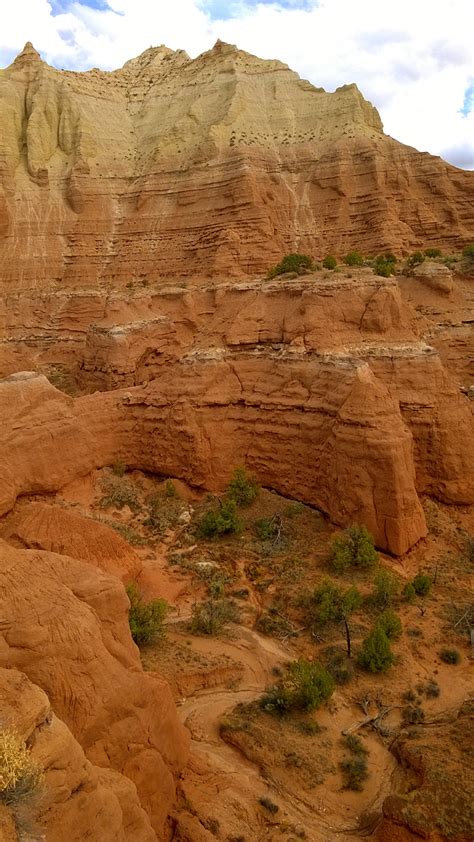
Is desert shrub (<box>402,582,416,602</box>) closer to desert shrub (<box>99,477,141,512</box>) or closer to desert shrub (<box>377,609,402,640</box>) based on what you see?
desert shrub (<box>377,609,402,640</box>)

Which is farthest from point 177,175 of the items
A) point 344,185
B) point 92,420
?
point 92,420

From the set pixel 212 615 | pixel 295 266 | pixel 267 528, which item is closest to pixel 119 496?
pixel 267 528

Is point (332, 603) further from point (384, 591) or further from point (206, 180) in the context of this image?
point (206, 180)

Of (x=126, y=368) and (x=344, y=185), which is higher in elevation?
(x=344, y=185)

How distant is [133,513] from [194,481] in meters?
2.63

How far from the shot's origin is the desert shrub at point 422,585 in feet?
55.4

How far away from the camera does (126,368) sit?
27.3 m

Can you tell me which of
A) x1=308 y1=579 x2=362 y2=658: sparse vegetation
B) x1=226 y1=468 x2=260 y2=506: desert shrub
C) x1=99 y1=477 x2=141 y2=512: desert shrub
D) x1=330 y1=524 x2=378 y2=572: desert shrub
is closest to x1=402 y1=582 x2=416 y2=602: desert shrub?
x1=330 y1=524 x2=378 y2=572: desert shrub

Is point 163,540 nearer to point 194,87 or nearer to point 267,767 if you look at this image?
point 267,767

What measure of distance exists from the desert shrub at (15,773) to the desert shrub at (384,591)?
485 inches

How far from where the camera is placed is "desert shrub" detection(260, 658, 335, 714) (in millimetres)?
12133

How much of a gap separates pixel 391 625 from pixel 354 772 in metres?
4.75

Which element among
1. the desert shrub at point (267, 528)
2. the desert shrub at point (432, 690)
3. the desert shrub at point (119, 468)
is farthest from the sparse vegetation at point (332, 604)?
the desert shrub at point (119, 468)

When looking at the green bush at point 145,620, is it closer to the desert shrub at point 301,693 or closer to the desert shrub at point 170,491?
the desert shrub at point 301,693
